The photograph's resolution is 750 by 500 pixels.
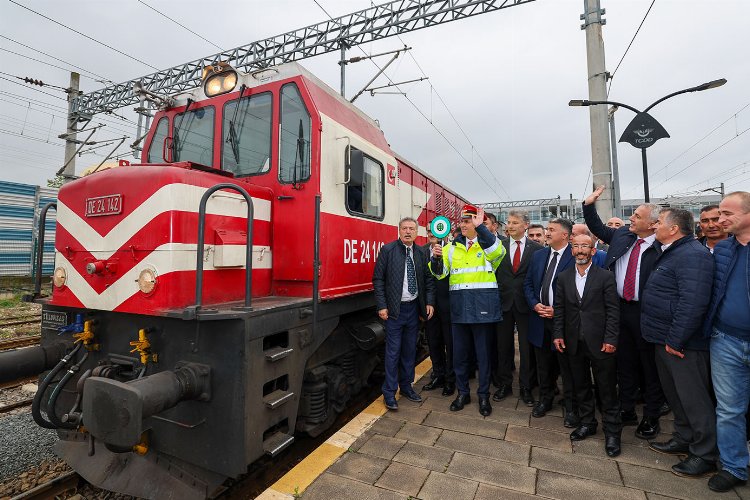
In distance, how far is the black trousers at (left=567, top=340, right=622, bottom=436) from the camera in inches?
136

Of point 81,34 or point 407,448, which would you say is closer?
point 407,448

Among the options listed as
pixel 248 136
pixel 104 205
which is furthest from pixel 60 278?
pixel 248 136

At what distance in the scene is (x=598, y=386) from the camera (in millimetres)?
3611

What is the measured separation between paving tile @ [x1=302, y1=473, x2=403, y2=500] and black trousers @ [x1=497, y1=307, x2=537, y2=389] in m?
2.40

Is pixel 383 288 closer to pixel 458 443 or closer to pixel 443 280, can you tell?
pixel 443 280

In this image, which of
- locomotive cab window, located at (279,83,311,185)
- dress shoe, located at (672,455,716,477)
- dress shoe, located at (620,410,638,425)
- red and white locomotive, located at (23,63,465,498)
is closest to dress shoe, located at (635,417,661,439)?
dress shoe, located at (620,410,638,425)

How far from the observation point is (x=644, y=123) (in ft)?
24.5

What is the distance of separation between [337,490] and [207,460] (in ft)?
3.05

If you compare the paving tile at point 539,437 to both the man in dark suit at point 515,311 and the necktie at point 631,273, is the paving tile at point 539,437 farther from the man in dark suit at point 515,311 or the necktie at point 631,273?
the necktie at point 631,273

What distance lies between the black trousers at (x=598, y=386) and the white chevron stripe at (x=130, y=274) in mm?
3395

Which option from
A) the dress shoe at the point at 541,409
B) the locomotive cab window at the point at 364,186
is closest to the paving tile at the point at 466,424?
the dress shoe at the point at 541,409

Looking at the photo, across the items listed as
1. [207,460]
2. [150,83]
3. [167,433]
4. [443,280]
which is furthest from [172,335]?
[150,83]

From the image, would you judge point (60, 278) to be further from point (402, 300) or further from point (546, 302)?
point (546, 302)

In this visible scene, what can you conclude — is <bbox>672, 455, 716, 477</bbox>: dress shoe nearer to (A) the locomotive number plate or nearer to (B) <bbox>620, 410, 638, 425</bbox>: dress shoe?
(B) <bbox>620, 410, 638, 425</bbox>: dress shoe
